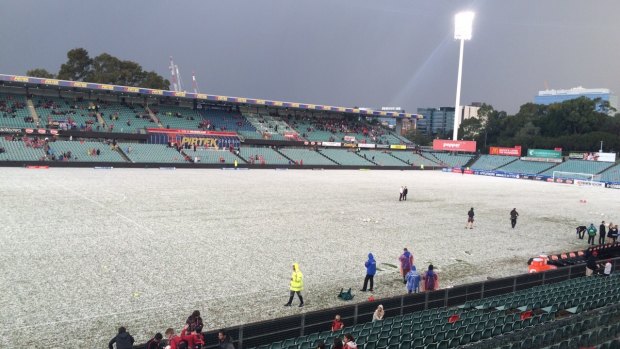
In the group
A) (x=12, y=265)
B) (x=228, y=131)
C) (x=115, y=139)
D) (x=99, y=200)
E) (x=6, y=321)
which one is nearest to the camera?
(x=6, y=321)

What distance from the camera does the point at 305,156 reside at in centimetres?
7269

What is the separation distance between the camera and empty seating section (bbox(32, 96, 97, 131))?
59000 mm

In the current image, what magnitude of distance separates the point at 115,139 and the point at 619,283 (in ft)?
196

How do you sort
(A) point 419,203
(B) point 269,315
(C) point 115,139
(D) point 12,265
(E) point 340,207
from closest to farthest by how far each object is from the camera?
(B) point 269,315, (D) point 12,265, (E) point 340,207, (A) point 419,203, (C) point 115,139

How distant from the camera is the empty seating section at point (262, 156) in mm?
65625

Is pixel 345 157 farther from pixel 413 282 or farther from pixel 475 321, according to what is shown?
pixel 475 321

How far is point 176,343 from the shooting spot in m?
8.28

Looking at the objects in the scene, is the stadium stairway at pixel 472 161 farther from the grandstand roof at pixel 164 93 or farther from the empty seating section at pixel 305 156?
the empty seating section at pixel 305 156

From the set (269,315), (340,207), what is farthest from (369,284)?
(340,207)

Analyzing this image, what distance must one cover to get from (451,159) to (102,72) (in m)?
72.3

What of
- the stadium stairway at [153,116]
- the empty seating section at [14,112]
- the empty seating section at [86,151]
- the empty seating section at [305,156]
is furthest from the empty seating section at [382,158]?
the empty seating section at [14,112]

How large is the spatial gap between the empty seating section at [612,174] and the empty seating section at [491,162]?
658 inches

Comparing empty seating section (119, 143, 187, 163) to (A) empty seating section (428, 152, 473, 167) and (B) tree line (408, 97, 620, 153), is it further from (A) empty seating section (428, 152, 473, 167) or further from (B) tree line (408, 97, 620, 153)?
(B) tree line (408, 97, 620, 153)

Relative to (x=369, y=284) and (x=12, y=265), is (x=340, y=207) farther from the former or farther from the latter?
(x=12, y=265)
